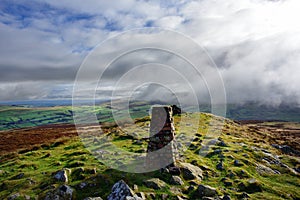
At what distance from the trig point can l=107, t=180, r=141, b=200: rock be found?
15.6ft

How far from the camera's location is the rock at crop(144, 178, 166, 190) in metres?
20.6

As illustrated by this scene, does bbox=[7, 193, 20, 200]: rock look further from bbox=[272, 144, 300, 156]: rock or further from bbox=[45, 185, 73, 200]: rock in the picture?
bbox=[272, 144, 300, 156]: rock

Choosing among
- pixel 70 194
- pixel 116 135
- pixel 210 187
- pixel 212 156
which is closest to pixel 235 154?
pixel 212 156

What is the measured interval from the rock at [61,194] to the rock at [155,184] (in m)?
6.20

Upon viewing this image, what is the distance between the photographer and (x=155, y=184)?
20781mm

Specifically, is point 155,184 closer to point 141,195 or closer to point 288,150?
point 141,195

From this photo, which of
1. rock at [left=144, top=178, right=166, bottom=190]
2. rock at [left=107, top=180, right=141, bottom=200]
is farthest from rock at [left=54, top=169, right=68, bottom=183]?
rock at [left=144, top=178, right=166, bottom=190]

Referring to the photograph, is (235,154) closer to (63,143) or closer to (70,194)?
(70,194)

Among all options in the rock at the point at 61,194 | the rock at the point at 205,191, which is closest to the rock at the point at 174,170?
the rock at the point at 205,191

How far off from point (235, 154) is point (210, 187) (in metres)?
12.6

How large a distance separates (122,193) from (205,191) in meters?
7.31

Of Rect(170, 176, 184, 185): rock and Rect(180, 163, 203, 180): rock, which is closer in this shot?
Rect(170, 176, 184, 185): rock

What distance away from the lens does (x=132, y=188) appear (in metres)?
19.7

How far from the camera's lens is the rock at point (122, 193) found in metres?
17.9
